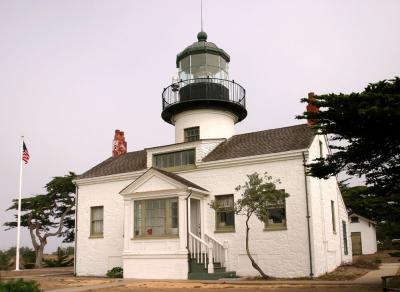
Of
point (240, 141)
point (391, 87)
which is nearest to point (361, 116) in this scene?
point (391, 87)

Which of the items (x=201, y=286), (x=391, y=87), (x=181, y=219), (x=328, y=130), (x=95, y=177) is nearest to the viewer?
(x=391, y=87)

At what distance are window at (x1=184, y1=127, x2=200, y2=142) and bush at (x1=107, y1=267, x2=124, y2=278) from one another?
7.11 meters

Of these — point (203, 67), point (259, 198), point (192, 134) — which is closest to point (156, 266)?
point (259, 198)

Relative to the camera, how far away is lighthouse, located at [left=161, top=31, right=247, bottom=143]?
23391mm

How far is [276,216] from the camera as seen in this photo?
18.6 metres

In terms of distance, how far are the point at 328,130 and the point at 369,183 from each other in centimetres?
276

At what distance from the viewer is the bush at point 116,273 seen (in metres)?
21.0

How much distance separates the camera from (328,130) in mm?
11070

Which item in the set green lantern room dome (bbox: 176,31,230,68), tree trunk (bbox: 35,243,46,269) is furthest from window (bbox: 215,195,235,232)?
tree trunk (bbox: 35,243,46,269)

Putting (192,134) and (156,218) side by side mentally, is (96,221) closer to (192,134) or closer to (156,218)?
(156,218)

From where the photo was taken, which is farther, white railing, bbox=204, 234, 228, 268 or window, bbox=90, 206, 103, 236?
window, bbox=90, 206, 103, 236

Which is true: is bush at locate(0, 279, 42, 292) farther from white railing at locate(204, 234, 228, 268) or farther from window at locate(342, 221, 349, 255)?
window at locate(342, 221, 349, 255)

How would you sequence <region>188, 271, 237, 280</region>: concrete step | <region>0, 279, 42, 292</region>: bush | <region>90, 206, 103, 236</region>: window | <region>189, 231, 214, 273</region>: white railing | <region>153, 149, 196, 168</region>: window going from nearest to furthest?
<region>0, 279, 42, 292</region>: bush, <region>188, 271, 237, 280</region>: concrete step, <region>189, 231, 214, 273</region>: white railing, <region>153, 149, 196, 168</region>: window, <region>90, 206, 103, 236</region>: window

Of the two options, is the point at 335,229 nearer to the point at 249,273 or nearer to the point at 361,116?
the point at 249,273
